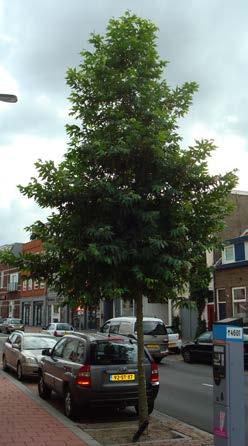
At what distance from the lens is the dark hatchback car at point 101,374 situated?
953cm

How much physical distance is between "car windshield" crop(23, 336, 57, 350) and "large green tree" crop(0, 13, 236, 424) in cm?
780

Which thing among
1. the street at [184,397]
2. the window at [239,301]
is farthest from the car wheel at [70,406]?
the window at [239,301]

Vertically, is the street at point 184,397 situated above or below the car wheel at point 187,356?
below

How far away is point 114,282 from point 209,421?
3.84 metres

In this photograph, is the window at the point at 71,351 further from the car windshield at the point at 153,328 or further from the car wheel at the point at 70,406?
the car windshield at the point at 153,328

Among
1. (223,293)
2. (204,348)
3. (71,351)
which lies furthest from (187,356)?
(71,351)

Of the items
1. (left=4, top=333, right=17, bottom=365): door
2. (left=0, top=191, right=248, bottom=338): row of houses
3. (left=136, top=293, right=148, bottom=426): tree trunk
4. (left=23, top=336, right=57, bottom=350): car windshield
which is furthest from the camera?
(left=0, top=191, right=248, bottom=338): row of houses

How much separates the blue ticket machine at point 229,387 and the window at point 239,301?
23.9 m

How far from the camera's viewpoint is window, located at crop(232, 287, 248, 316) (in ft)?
99.1

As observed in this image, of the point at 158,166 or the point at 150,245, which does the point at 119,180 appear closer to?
the point at 158,166

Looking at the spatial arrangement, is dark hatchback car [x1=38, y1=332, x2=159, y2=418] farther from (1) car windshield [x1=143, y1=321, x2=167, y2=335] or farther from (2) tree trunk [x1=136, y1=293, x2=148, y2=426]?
(1) car windshield [x1=143, y1=321, x2=167, y2=335]

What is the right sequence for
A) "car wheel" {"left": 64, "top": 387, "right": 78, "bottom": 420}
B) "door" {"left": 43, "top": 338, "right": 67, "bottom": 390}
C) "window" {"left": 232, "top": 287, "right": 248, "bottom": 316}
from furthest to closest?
"window" {"left": 232, "top": 287, "right": 248, "bottom": 316} < "door" {"left": 43, "top": 338, "right": 67, "bottom": 390} < "car wheel" {"left": 64, "top": 387, "right": 78, "bottom": 420}

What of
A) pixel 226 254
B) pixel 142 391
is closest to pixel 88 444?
pixel 142 391

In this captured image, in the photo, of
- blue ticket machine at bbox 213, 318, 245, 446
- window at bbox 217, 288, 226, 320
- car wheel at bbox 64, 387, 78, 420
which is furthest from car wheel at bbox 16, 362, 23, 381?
window at bbox 217, 288, 226, 320
